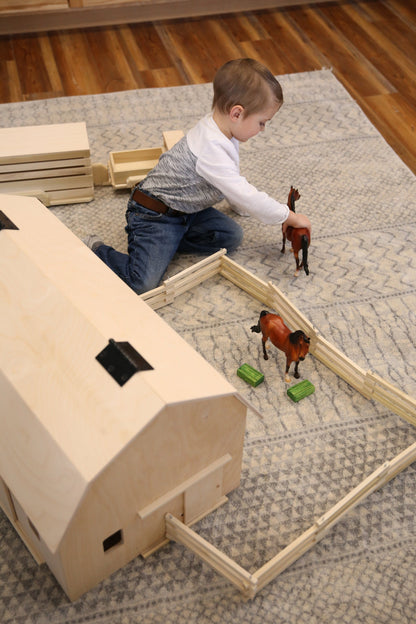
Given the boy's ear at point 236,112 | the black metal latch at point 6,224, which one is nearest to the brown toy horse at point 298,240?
the boy's ear at point 236,112

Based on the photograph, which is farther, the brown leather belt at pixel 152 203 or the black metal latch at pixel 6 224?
the brown leather belt at pixel 152 203

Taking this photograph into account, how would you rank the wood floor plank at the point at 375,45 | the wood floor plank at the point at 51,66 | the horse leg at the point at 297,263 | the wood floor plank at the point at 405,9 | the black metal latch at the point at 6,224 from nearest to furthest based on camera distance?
the black metal latch at the point at 6,224
the horse leg at the point at 297,263
the wood floor plank at the point at 51,66
the wood floor plank at the point at 375,45
the wood floor plank at the point at 405,9

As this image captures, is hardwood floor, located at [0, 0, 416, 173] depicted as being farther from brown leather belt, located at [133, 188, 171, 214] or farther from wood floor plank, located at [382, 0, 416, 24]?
brown leather belt, located at [133, 188, 171, 214]

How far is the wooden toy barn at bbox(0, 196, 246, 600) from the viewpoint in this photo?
1035 mm

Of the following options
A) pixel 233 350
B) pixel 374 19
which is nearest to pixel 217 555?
pixel 233 350

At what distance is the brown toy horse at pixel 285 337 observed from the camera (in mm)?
1456

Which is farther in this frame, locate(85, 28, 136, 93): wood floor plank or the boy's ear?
A: locate(85, 28, 136, 93): wood floor plank

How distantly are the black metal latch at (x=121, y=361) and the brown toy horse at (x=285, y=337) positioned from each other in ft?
1.45

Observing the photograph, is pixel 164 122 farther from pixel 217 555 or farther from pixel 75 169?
pixel 217 555

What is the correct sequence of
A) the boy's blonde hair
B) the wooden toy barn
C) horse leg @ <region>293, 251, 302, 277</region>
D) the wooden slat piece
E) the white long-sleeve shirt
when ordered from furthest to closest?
horse leg @ <region>293, 251, 302, 277</region> → the white long-sleeve shirt → the boy's blonde hair → the wooden slat piece → the wooden toy barn

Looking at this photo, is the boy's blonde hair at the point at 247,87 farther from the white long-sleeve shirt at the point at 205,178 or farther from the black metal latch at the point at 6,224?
the black metal latch at the point at 6,224

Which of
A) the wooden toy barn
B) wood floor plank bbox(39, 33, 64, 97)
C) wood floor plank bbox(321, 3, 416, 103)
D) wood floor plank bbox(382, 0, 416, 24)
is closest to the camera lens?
the wooden toy barn

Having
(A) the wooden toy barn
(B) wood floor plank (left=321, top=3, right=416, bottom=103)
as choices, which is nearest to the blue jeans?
(A) the wooden toy barn

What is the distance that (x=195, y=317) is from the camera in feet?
5.61
